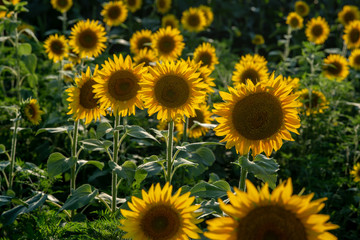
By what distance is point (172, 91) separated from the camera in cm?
226

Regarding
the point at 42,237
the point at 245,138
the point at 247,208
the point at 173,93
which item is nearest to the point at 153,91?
the point at 173,93

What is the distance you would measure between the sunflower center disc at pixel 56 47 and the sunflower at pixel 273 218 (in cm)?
356

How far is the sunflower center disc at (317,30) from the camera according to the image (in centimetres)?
618

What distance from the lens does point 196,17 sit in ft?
21.0

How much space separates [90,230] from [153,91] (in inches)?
31.1

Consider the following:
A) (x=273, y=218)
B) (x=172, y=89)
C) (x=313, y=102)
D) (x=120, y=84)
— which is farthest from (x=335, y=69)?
(x=273, y=218)

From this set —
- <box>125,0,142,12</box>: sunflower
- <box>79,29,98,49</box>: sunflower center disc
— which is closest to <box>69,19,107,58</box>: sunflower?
<box>79,29,98,49</box>: sunflower center disc

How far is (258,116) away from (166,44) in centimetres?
266

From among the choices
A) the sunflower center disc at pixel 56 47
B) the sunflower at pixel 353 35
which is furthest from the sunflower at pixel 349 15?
the sunflower center disc at pixel 56 47

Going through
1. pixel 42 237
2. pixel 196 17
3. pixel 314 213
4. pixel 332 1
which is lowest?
pixel 42 237

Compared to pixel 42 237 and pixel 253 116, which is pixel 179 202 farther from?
pixel 42 237

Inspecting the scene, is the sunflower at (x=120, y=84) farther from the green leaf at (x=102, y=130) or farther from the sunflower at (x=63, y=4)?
the sunflower at (x=63, y=4)

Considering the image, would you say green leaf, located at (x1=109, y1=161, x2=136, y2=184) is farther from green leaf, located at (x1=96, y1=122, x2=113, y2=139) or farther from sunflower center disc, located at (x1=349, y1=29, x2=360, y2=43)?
sunflower center disc, located at (x1=349, y1=29, x2=360, y2=43)

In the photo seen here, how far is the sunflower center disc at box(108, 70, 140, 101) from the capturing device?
2.34 metres
